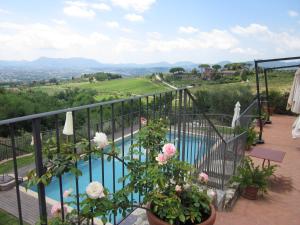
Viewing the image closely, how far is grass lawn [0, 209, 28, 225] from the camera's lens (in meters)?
6.49

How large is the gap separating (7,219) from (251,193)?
20.5 feet

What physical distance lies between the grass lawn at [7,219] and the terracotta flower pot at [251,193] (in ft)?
17.9

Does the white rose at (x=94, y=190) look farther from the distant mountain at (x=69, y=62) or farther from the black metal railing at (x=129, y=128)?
the distant mountain at (x=69, y=62)

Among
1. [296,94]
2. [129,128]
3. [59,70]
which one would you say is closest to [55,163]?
[129,128]

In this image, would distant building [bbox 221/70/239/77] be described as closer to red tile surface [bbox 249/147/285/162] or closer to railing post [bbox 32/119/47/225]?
red tile surface [bbox 249/147/285/162]

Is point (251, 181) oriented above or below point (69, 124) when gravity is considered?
below

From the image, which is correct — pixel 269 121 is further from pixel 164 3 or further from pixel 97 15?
pixel 97 15

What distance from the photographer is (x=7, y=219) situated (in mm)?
6770

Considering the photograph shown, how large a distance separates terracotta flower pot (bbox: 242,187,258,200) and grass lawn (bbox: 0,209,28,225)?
17.9ft

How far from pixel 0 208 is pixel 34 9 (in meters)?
11.3

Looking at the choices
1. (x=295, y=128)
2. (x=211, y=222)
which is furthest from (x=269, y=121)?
(x=211, y=222)

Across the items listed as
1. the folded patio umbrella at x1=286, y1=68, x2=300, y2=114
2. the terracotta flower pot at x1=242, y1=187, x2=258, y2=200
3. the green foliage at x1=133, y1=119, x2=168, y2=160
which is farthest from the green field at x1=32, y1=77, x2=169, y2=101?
the green foliage at x1=133, y1=119, x2=168, y2=160

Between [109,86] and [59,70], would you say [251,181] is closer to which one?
[109,86]

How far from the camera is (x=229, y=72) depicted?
1742cm
